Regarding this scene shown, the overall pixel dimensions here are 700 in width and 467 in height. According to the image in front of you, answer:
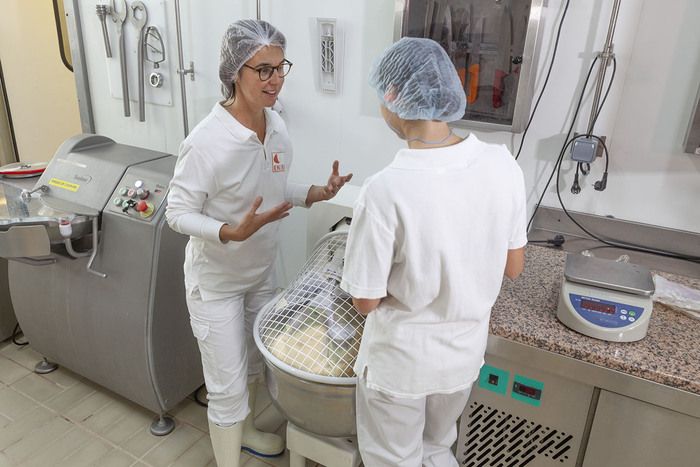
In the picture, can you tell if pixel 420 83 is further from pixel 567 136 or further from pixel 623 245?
pixel 623 245

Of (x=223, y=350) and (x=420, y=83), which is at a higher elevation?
(x=420, y=83)

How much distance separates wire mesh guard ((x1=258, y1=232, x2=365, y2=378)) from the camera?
1354 millimetres

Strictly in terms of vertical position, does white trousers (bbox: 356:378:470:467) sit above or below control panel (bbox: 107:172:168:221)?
below

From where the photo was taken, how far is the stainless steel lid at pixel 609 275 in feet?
4.08

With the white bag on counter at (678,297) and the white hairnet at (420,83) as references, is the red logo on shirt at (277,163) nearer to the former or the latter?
the white hairnet at (420,83)

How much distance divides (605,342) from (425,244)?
0.56 meters

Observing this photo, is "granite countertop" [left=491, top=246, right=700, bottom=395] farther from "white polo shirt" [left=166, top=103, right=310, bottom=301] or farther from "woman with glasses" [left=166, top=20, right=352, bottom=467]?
"white polo shirt" [left=166, top=103, right=310, bottom=301]

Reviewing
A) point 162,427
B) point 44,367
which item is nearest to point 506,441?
point 162,427

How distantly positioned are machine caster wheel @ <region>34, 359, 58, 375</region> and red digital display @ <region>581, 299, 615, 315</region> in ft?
7.62

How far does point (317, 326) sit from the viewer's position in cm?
142

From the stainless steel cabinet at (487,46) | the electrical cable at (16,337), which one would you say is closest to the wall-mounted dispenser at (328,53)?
the stainless steel cabinet at (487,46)

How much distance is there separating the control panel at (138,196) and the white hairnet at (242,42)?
0.58 meters

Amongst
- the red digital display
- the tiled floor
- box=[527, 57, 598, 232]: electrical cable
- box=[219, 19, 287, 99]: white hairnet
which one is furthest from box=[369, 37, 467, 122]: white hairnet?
the tiled floor

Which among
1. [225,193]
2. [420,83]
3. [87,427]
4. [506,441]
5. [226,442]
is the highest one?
[420,83]
